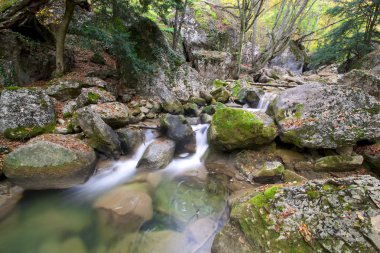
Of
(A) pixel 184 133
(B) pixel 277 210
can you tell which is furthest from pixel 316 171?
(A) pixel 184 133

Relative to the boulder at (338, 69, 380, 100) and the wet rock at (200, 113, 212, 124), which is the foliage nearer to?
the boulder at (338, 69, 380, 100)

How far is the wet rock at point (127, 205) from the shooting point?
14.0 ft

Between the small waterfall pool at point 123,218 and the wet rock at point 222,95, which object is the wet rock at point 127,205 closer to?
the small waterfall pool at point 123,218

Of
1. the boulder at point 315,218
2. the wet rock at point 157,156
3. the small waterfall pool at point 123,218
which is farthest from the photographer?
the wet rock at point 157,156

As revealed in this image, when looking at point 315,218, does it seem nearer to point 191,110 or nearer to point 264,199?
point 264,199

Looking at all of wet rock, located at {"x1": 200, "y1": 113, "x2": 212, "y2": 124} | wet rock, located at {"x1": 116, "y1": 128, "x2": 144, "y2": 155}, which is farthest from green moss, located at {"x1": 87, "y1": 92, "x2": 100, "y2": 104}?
wet rock, located at {"x1": 200, "y1": 113, "x2": 212, "y2": 124}

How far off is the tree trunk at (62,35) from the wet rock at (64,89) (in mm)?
721

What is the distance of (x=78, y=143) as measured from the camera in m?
5.66

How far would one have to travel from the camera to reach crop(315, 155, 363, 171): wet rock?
5.44 meters

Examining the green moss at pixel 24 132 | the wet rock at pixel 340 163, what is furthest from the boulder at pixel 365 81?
the green moss at pixel 24 132

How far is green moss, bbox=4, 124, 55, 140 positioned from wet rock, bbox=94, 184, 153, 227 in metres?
2.75

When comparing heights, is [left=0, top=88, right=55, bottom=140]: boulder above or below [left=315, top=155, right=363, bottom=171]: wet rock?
above

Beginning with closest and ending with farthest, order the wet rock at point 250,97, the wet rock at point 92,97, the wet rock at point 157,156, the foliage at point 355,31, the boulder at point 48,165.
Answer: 1. the boulder at point 48,165
2. the wet rock at point 157,156
3. the wet rock at point 92,97
4. the wet rock at point 250,97
5. the foliage at point 355,31

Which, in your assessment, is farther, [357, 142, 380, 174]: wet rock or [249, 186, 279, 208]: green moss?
[357, 142, 380, 174]: wet rock
